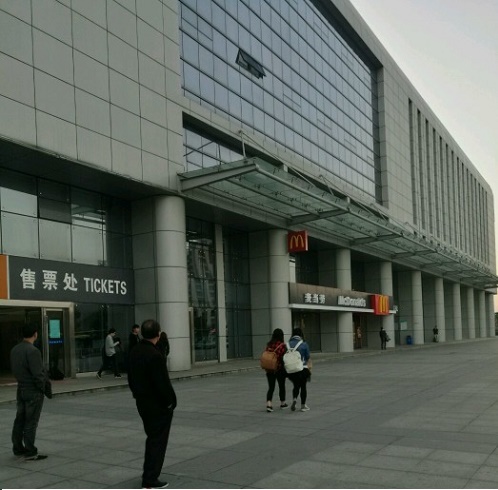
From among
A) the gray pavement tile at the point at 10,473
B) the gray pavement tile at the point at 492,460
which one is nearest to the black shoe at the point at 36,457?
the gray pavement tile at the point at 10,473

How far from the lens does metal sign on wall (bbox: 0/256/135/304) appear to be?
1791cm

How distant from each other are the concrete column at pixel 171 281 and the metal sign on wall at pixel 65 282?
55.2 inches

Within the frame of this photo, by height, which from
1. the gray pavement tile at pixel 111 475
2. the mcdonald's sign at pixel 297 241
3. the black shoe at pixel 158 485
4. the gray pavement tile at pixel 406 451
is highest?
the mcdonald's sign at pixel 297 241

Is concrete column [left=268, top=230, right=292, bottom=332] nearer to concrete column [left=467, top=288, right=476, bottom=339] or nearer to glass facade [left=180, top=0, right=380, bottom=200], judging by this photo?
glass facade [left=180, top=0, right=380, bottom=200]

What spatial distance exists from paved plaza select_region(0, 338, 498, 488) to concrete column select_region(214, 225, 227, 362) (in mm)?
12719

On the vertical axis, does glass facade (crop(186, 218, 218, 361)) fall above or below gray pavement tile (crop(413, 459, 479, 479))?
above

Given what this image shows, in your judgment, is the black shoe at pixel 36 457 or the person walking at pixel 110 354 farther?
the person walking at pixel 110 354

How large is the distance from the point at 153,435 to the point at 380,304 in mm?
36705

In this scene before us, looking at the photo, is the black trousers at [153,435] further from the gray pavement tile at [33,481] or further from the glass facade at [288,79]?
the glass facade at [288,79]

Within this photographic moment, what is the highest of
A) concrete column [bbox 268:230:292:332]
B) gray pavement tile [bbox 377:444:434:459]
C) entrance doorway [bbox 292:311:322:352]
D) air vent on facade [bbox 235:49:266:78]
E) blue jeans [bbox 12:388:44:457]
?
air vent on facade [bbox 235:49:266:78]

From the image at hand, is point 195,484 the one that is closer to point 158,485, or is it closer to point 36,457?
point 158,485

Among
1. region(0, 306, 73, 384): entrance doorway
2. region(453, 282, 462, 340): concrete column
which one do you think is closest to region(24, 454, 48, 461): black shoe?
region(0, 306, 73, 384): entrance doorway

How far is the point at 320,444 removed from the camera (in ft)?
27.3

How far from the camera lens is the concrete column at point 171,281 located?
2188 cm
